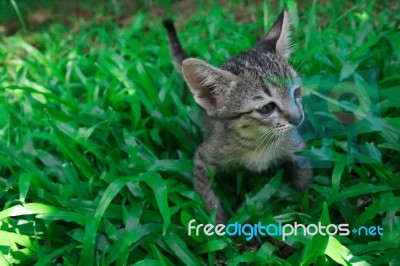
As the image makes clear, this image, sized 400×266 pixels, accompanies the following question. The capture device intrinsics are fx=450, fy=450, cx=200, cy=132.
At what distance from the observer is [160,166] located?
349 centimetres

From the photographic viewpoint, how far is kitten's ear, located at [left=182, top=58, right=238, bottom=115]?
9.63ft

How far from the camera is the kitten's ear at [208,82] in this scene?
294 cm

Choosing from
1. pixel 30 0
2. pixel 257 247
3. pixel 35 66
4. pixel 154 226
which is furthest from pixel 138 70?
pixel 30 0

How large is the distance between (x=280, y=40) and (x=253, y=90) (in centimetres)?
51

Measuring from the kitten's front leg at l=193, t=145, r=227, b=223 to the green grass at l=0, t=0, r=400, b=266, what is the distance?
0.26ft

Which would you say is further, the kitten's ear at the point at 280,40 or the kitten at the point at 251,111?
the kitten's ear at the point at 280,40

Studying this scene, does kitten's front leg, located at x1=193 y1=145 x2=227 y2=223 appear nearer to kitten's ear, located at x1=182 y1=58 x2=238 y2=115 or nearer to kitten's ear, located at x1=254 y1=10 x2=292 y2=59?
kitten's ear, located at x1=182 y1=58 x2=238 y2=115

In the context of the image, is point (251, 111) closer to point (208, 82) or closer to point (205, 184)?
point (208, 82)

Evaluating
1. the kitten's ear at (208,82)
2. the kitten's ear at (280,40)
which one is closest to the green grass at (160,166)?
the kitten's ear at (280,40)

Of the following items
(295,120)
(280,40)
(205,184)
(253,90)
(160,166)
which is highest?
(280,40)

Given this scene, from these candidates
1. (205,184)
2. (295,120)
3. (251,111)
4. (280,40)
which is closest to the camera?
(295,120)

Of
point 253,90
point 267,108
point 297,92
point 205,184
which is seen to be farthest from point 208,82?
point 205,184

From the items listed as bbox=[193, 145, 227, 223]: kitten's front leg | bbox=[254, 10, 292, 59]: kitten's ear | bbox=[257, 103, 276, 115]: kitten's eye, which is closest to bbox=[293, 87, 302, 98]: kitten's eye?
bbox=[257, 103, 276, 115]: kitten's eye

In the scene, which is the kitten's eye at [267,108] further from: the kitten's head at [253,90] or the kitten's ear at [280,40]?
the kitten's ear at [280,40]
